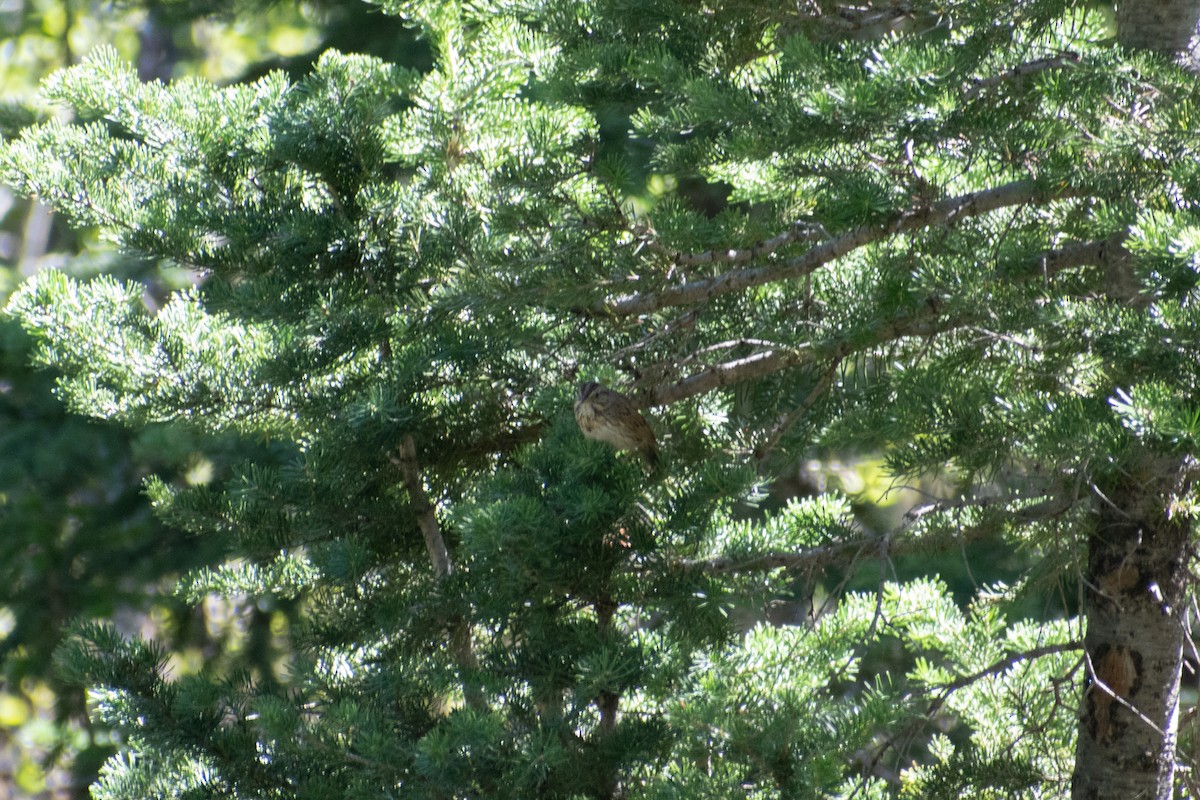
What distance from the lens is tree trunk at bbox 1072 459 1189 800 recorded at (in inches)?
110

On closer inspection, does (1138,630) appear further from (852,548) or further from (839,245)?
(839,245)

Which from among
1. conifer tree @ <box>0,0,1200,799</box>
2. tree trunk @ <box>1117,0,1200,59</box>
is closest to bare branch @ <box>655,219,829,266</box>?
conifer tree @ <box>0,0,1200,799</box>

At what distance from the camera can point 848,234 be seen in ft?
8.71

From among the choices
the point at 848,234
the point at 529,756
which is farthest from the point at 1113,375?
the point at 529,756

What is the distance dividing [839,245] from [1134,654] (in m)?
1.22

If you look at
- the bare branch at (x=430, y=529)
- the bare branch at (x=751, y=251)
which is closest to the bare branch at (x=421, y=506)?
the bare branch at (x=430, y=529)

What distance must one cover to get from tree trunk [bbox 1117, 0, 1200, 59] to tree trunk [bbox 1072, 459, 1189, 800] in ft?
3.42

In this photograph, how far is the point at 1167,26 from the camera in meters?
2.78

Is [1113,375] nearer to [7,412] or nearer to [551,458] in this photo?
[551,458]

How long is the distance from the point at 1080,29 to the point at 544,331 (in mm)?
1389

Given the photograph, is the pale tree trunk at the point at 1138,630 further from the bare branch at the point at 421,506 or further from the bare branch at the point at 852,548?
the bare branch at the point at 421,506

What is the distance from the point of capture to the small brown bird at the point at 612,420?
8.67ft

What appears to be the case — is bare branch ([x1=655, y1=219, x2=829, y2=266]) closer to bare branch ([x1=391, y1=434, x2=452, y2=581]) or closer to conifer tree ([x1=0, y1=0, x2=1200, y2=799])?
conifer tree ([x1=0, y1=0, x2=1200, y2=799])

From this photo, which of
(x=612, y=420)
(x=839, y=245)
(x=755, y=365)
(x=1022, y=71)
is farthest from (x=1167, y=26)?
(x=612, y=420)
